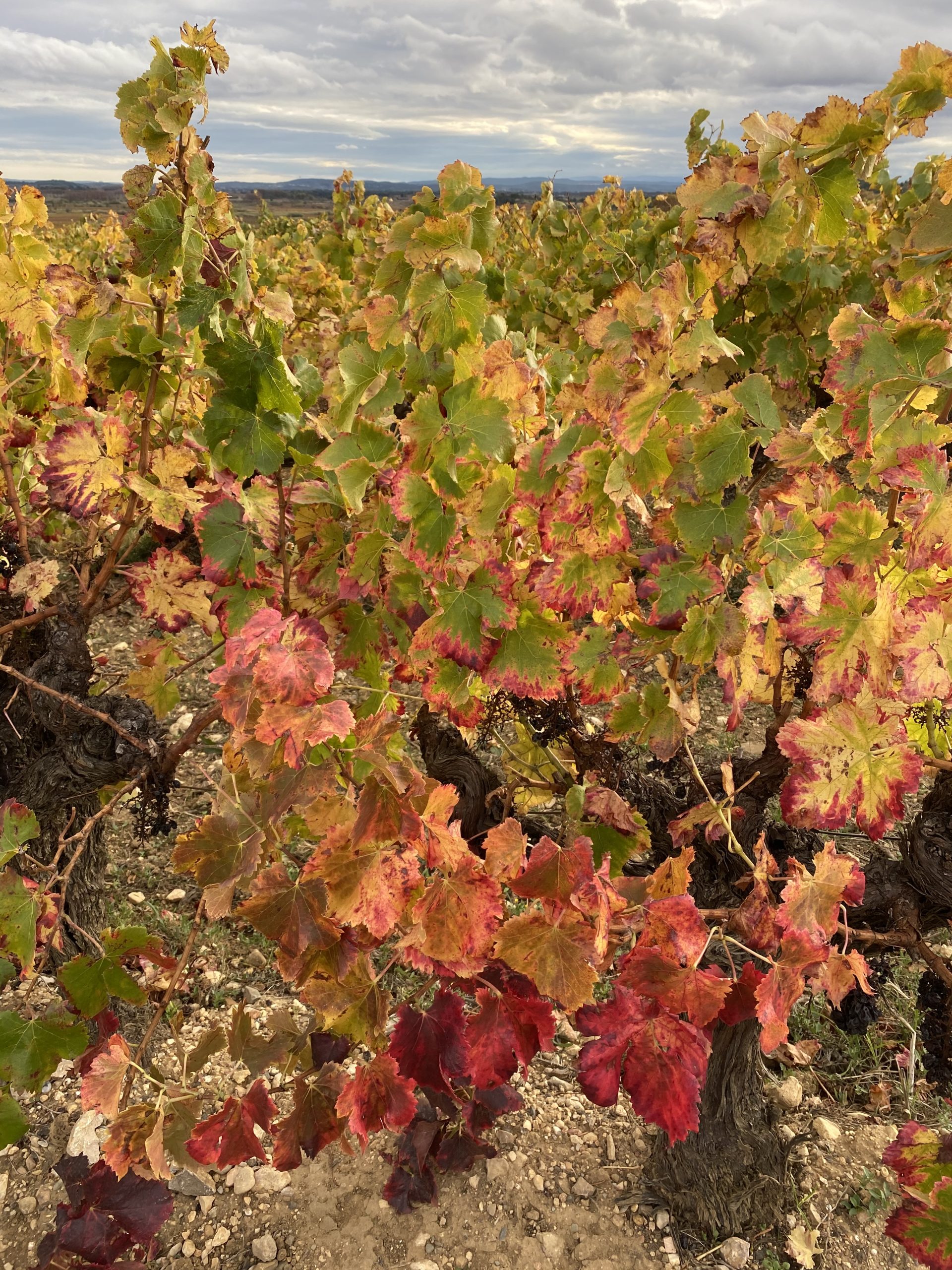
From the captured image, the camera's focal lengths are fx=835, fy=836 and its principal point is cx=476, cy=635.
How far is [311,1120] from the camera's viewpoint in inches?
53.4

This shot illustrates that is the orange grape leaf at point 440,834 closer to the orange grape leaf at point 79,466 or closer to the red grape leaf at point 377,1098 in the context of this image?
the red grape leaf at point 377,1098

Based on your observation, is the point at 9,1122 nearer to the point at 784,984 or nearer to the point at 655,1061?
the point at 655,1061

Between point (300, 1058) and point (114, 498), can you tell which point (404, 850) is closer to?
point (300, 1058)

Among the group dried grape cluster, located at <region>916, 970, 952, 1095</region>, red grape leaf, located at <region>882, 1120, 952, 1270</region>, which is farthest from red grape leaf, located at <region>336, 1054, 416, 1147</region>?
dried grape cluster, located at <region>916, 970, 952, 1095</region>

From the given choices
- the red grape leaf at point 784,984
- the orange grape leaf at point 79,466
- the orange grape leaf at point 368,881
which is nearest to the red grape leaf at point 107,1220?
the orange grape leaf at point 368,881

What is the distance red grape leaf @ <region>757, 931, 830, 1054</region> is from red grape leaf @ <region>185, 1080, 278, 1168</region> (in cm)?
74

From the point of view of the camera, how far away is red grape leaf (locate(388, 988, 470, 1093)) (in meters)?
1.27

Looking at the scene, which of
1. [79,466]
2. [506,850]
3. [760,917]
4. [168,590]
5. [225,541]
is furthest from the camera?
[168,590]

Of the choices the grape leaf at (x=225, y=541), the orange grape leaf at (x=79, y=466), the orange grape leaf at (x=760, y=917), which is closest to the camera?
the orange grape leaf at (x=760, y=917)

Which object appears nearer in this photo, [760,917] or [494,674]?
[760,917]

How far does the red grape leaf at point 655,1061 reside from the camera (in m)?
1.07

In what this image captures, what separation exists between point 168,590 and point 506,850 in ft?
4.09

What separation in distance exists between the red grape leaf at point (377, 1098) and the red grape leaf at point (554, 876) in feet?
1.27

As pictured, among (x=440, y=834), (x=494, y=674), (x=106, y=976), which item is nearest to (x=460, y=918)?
(x=440, y=834)
